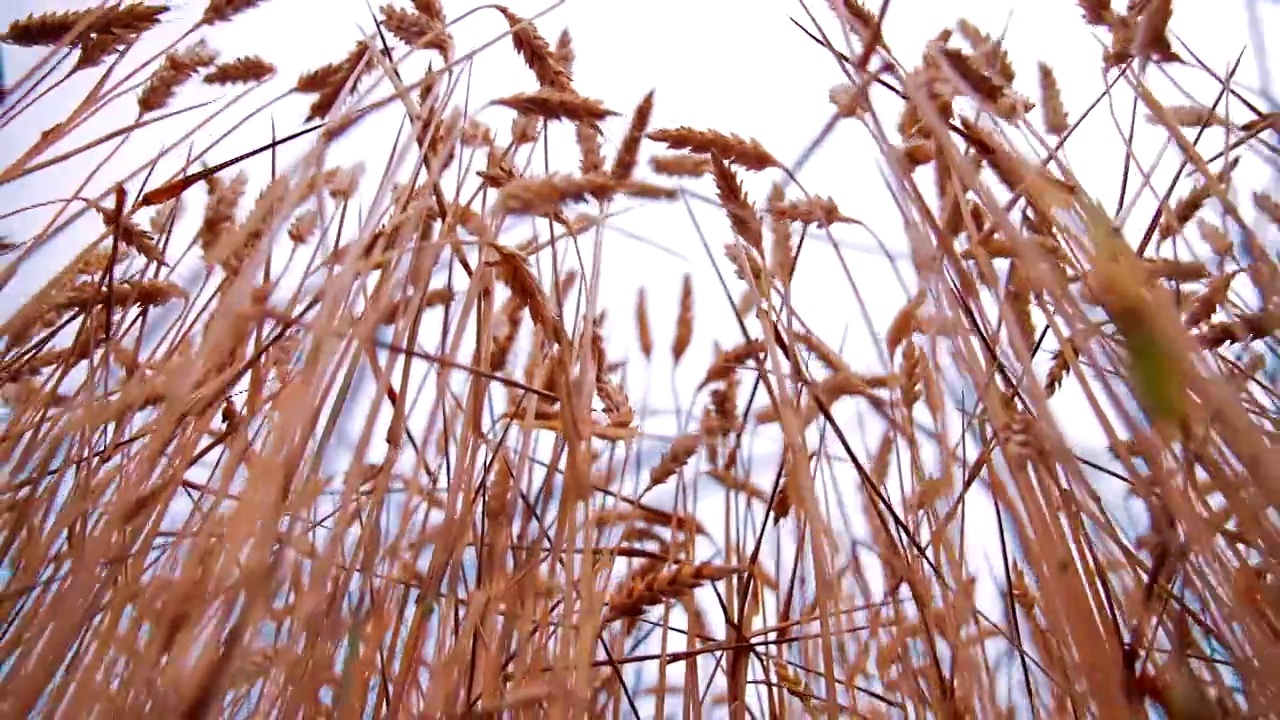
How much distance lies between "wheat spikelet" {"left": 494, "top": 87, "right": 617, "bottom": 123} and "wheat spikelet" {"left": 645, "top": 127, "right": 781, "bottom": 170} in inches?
4.7

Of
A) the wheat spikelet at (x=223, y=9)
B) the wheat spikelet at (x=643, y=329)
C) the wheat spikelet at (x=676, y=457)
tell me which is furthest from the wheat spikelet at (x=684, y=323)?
the wheat spikelet at (x=223, y=9)

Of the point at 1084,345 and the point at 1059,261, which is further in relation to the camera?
the point at 1059,261

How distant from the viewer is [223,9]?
98 cm

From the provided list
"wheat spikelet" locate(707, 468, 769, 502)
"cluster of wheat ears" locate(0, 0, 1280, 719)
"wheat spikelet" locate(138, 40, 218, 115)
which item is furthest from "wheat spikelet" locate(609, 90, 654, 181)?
"wheat spikelet" locate(138, 40, 218, 115)

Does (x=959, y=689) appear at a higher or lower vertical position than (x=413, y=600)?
lower

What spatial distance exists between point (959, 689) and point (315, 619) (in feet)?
1.67

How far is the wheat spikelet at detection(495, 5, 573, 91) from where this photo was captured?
2.92 ft

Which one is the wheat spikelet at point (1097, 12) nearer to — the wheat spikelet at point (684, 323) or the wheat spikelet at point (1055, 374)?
the wheat spikelet at point (1055, 374)

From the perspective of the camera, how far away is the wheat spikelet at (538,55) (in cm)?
89

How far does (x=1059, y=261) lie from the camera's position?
2.77 ft

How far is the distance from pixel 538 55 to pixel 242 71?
0.45 metres

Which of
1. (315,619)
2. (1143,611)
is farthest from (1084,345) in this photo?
(315,619)

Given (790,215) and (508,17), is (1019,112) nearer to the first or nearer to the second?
(790,215)

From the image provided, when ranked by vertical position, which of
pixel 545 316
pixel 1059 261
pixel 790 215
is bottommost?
pixel 545 316
